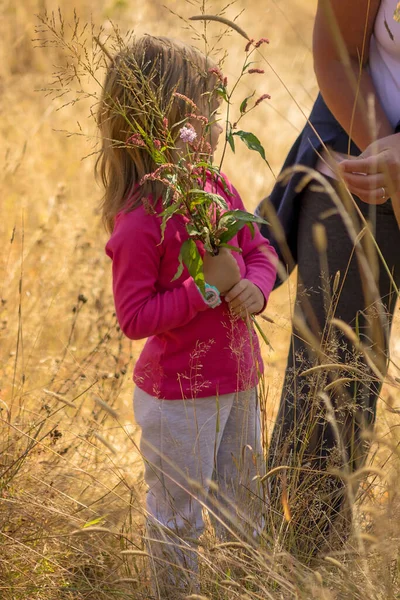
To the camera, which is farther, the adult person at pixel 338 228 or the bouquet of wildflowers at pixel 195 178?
the adult person at pixel 338 228

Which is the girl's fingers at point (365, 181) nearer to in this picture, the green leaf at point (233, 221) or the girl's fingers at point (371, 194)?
the girl's fingers at point (371, 194)

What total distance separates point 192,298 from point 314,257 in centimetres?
45

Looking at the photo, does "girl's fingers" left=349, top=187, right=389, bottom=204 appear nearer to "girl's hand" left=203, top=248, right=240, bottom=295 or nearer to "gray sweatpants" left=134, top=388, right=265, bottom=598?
"girl's hand" left=203, top=248, right=240, bottom=295

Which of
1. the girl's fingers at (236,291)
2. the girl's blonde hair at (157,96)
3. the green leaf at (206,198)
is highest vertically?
the girl's blonde hair at (157,96)

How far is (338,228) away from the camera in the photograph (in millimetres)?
2137

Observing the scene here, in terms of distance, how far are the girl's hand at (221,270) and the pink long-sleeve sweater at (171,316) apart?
0.17 ft

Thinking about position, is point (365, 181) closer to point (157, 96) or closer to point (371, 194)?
point (371, 194)

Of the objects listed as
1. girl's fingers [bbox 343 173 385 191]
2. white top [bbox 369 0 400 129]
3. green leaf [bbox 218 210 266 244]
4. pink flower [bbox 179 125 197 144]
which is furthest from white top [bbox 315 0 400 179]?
pink flower [bbox 179 125 197 144]

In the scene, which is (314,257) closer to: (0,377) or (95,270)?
(0,377)

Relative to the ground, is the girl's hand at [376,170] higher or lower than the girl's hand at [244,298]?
higher

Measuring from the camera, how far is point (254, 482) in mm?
1876

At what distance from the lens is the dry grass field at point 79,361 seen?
1571 mm

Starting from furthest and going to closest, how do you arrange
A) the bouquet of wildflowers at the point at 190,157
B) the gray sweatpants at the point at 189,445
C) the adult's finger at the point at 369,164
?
1. the gray sweatpants at the point at 189,445
2. the adult's finger at the point at 369,164
3. the bouquet of wildflowers at the point at 190,157

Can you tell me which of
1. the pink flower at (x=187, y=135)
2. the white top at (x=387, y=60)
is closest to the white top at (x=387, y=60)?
the white top at (x=387, y=60)
